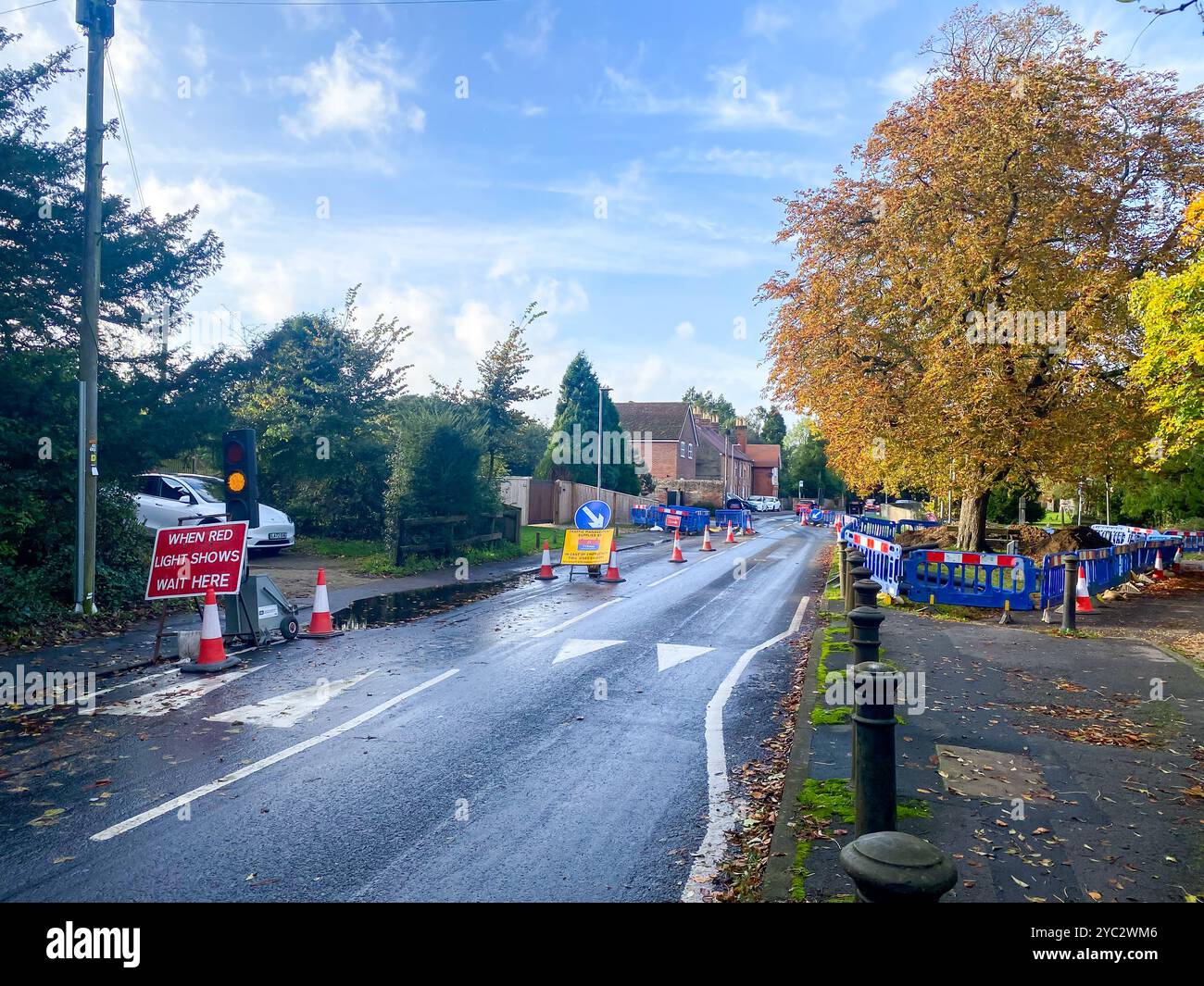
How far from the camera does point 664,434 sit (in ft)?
213

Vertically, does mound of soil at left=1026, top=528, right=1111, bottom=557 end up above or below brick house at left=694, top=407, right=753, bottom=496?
below

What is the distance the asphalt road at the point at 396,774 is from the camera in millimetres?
3951

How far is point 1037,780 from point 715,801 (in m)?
2.18

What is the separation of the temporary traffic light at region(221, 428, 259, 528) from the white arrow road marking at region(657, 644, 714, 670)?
5249mm

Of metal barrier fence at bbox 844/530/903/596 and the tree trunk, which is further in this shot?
the tree trunk

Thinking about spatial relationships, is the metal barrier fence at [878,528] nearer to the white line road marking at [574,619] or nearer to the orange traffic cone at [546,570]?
the orange traffic cone at [546,570]

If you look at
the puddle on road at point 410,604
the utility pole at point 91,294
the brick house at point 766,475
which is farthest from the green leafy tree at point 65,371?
the brick house at point 766,475

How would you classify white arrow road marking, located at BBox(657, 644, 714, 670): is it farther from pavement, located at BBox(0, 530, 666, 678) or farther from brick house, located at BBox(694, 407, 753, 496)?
brick house, located at BBox(694, 407, 753, 496)

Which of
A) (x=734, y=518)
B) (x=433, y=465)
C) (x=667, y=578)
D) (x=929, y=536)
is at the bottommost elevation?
(x=667, y=578)

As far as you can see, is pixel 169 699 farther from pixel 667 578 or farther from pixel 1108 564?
pixel 1108 564

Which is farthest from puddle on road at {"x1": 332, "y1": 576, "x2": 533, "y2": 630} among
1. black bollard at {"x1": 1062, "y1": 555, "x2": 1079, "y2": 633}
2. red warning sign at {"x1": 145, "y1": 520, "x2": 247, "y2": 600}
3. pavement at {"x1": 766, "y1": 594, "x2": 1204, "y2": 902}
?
black bollard at {"x1": 1062, "y1": 555, "x2": 1079, "y2": 633}

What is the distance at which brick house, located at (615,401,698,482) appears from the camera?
2511 inches

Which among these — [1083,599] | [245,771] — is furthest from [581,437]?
[245,771]

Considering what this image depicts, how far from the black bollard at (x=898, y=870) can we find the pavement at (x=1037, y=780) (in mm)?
1158
